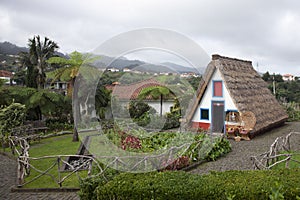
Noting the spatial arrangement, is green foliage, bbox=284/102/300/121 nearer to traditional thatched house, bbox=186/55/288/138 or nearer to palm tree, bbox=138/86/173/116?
traditional thatched house, bbox=186/55/288/138

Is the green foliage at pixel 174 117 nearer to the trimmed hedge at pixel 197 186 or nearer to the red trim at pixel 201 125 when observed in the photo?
the red trim at pixel 201 125

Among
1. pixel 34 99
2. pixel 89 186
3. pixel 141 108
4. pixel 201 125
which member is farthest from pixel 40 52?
pixel 89 186

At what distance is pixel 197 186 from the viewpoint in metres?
4.33

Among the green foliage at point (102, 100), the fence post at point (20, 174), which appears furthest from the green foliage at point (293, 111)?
the fence post at point (20, 174)

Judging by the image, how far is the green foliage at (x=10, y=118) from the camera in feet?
41.2

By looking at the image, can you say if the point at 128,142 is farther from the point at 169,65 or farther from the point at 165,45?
the point at 165,45

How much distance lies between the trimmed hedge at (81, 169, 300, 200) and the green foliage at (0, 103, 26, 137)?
32.0 ft

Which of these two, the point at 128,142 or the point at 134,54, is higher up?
the point at 134,54

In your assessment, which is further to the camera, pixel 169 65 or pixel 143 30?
pixel 169 65

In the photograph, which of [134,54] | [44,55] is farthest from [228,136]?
[44,55]

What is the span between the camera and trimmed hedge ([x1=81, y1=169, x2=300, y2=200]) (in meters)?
4.13

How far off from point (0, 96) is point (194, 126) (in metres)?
12.0

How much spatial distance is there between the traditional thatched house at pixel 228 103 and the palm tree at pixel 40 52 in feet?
59.9

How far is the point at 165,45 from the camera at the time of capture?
5.22 m
